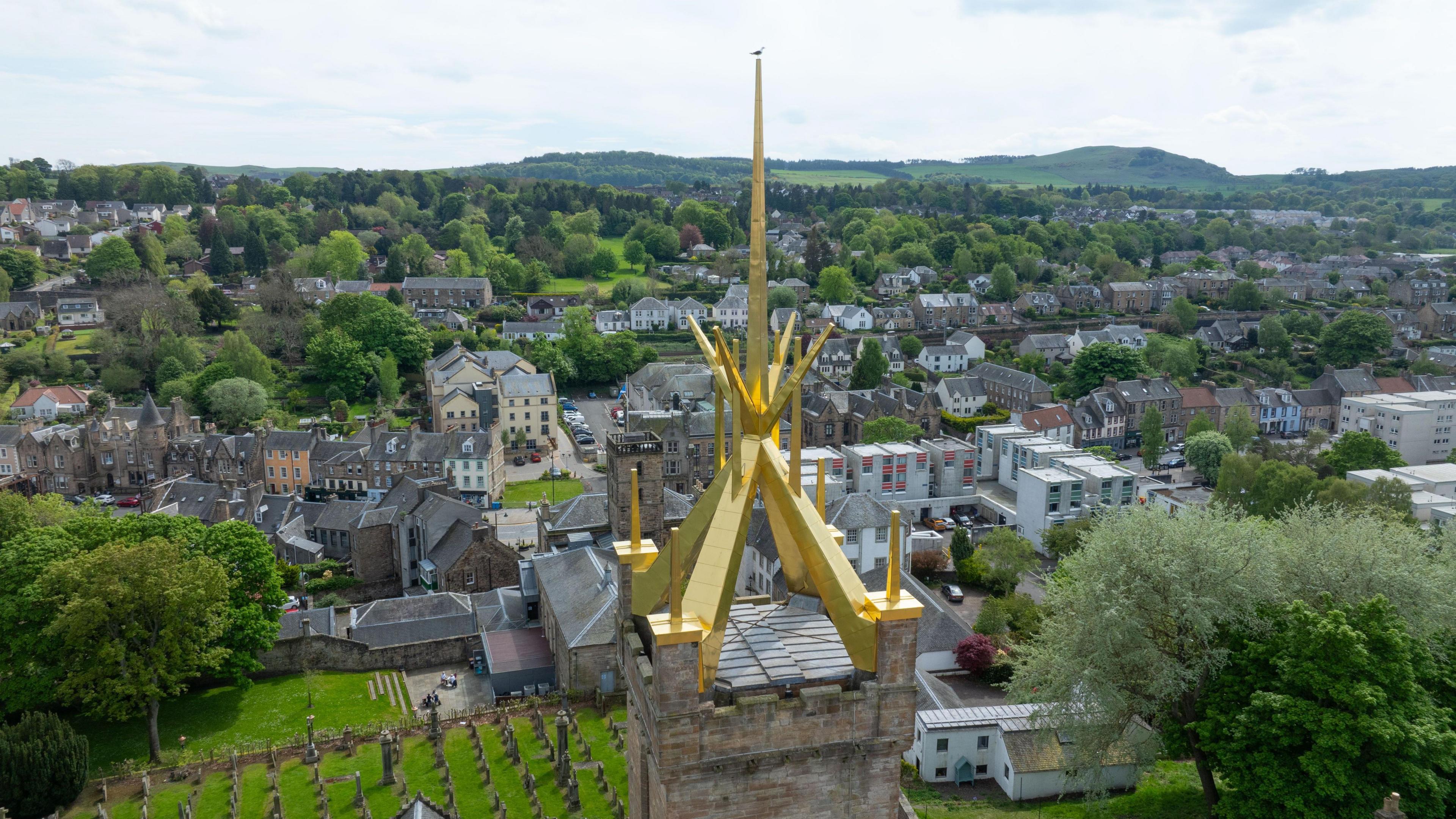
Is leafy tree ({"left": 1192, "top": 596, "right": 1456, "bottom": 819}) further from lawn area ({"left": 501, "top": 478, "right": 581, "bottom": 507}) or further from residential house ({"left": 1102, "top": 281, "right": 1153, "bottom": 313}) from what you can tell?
residential house ({"left": 1102, "top": 281, "right": 1153, "bottom": 313})

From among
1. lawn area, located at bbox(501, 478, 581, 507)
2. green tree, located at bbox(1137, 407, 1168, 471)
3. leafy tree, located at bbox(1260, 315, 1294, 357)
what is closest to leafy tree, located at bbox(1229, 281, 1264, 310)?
leafy tree, located at bbox(1260, 315, 1294, 357)

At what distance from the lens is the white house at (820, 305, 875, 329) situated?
137m

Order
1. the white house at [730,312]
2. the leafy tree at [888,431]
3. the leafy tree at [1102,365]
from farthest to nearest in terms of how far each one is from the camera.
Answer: the white house at [730,312] < the leafy tree at [1102,365] < the leafy tree at [888,431]

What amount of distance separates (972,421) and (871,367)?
15.9 meters

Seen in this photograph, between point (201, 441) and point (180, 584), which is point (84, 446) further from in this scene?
point (180, 584)

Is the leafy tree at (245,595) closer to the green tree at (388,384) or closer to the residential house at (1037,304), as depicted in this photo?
the green tree at (388,384)

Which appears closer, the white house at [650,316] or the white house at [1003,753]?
the white house at [1003,753]

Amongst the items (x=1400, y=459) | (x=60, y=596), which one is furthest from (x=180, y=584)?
(x=1400, y=459)

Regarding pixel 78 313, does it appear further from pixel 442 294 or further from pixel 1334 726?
pixel 1334 726

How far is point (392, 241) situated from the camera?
6875 inches

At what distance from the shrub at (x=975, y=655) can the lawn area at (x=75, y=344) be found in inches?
4027

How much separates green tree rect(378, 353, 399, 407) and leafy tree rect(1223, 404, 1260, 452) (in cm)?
8123

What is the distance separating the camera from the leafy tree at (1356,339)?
118 m

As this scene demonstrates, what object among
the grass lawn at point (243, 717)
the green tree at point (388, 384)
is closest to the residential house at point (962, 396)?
the green tree at point (388, 384)
